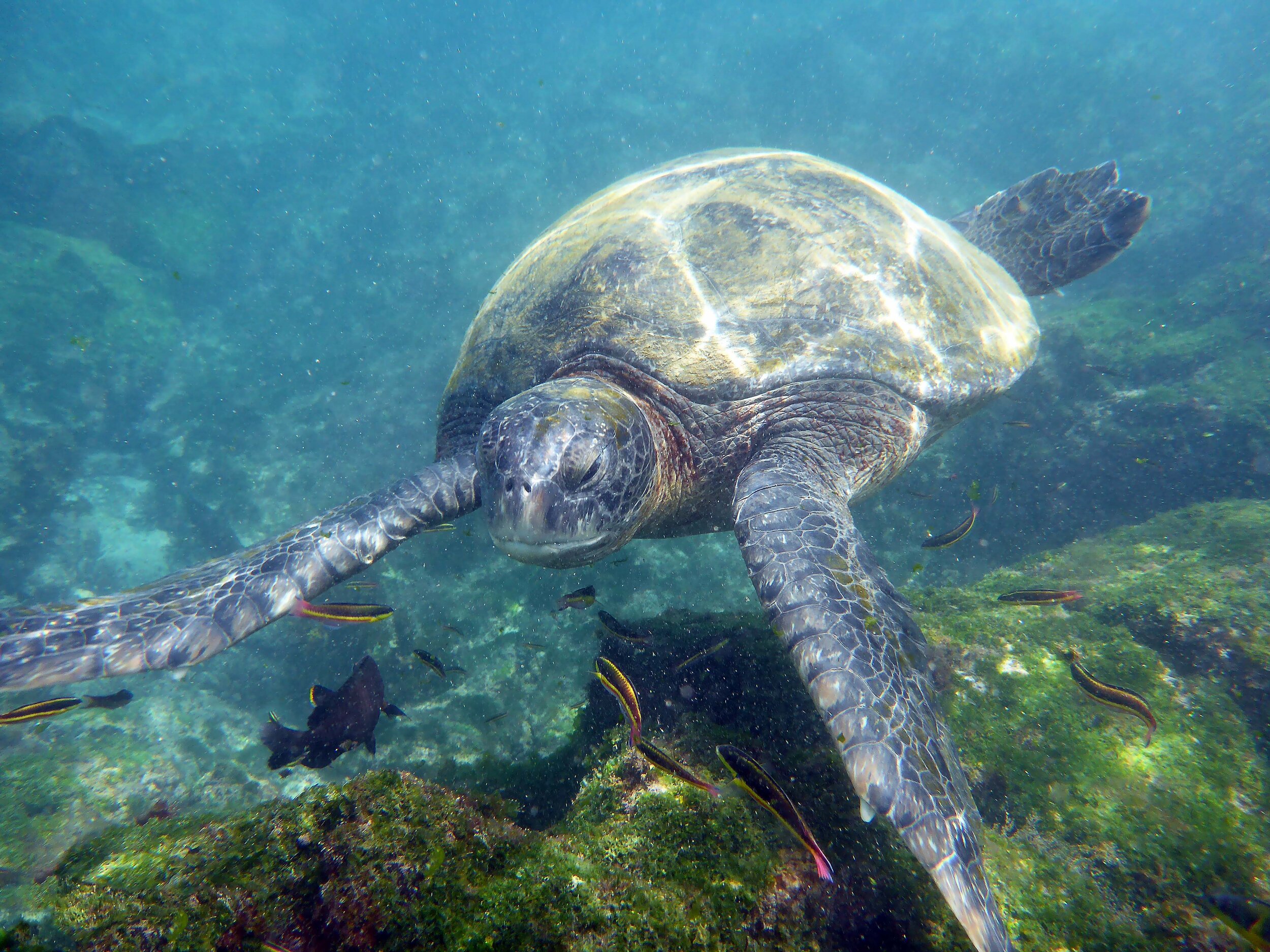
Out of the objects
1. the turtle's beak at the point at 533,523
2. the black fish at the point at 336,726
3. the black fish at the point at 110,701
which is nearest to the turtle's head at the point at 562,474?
the turtle's beak at the point at 533,523

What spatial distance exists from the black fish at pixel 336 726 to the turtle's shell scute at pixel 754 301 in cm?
265

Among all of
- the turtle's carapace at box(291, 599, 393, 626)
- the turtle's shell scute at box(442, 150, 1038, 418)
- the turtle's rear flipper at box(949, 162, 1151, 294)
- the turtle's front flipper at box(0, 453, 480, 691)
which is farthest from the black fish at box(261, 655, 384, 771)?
the turtle's rear flipper at box(949, 162, 1151, 294)

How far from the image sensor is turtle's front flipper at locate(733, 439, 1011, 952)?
1928mm

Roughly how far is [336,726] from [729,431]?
3.78m

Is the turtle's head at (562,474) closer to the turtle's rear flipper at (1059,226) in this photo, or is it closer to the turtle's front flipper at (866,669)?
the turtle's front flipper at (866,669)

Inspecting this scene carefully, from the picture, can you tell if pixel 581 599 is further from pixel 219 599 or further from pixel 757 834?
pixel 219 599

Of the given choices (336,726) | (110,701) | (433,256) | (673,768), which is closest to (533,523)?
(673,768)

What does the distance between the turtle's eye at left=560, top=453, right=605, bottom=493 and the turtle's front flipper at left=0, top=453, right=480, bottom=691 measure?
5.13 ft

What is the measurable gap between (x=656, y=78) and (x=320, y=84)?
60.6ft

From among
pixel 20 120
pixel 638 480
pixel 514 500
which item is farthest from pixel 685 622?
pixel 20 120

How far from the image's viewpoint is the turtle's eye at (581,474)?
2.91 metres

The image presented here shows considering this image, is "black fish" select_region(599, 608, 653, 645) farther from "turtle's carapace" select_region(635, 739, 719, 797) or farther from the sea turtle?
"turtle's carapace" select_region(635, 739, 719, 797)

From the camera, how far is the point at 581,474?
9.71 feet

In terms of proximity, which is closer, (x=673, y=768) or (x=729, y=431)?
(x=673, y=768)
